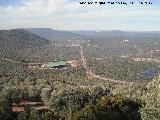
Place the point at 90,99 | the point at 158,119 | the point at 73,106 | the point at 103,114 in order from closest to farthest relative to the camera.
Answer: the point at 158,119
the point at 103,114
the point at 73,106
the point at 90,99

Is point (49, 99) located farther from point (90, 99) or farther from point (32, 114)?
point (32, 114)

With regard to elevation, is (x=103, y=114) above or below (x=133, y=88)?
above

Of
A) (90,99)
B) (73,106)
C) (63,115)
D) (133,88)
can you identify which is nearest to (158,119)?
(63,115)

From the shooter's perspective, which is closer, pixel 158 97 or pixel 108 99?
pixel 158 97

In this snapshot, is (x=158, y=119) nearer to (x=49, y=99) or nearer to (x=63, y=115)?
(x=63, y=115)

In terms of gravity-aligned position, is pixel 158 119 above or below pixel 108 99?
above

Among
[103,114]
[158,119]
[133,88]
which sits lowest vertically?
[133,88]

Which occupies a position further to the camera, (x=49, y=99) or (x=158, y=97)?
(x=49, y=99)

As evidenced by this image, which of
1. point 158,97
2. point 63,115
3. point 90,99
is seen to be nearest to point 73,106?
point 90,99

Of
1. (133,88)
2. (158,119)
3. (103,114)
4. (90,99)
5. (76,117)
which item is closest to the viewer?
(158,119)
